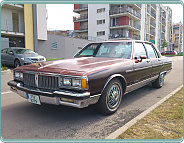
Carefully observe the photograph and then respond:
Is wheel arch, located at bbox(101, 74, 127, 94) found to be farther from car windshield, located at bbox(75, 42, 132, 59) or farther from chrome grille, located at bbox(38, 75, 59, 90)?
chrome grille, located at bbox(38, 75, 59, 90)

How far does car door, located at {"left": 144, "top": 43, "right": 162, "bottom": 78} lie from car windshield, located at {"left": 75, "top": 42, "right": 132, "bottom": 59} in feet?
3.76

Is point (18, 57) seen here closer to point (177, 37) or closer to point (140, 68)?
point (140, 68)

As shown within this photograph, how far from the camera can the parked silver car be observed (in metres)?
10.9

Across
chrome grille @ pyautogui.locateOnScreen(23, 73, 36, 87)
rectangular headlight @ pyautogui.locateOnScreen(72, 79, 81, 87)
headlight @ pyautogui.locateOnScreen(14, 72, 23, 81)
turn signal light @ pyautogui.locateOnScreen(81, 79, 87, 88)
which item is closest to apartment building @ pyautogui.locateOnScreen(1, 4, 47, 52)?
headlight @ pyautogui.locateOnScreen(14, 72, 23, 81)

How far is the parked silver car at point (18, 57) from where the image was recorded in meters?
10.9

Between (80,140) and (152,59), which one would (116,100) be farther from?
(152,59)

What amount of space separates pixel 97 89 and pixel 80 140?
0.94m

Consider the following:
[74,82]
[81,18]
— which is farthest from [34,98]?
[81,18]

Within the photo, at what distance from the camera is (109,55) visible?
4461mm


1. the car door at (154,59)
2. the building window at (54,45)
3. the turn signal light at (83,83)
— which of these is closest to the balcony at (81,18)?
the building window at (54,45)

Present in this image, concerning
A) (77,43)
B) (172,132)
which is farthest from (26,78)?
(77,43)

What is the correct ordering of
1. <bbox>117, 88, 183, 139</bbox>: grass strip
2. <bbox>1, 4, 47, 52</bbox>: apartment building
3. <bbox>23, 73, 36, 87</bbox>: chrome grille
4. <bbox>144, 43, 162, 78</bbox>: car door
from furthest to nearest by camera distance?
<bbox>1, 4, 47, 52</bbox>: apartment building → <bbox>144, 43, 162, 78</bbox>: car door → <bbox>23, 73, 36, 87</bbox>: chrome grille → <bbox>117, 88, 183, 139</bbox>: grass strip

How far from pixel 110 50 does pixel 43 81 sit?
2.13 m

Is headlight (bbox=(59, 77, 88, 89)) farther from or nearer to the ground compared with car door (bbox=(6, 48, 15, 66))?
nearer to the ground
